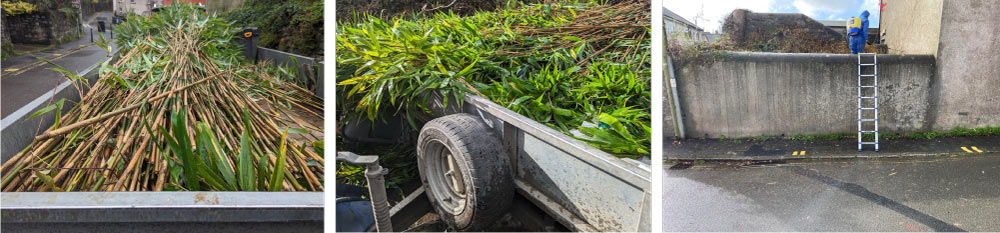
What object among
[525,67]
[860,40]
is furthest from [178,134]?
[860,40]

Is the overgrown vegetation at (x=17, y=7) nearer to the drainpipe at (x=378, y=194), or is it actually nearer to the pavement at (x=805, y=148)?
the drainpipe at (x=378, y=194)

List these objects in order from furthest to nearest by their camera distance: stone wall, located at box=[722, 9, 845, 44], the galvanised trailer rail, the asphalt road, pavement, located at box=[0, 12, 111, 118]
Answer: stone wall, located at box=[722, 9, 845, 44] < the asphalt road < pavement, located at box=[0, 12, 111, 118] < the galvanised trailer rail

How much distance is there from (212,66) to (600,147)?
6.07ft

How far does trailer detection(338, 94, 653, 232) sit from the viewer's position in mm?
1080

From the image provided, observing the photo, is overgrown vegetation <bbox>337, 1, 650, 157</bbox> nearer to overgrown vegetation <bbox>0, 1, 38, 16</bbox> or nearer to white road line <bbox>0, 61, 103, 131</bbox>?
white road line <bbox>0, 61, 103, 131</bbox>

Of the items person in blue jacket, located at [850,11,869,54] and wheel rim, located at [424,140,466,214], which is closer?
wheel rim, located at [424,140,466,214]

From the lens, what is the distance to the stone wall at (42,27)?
64.3 inches

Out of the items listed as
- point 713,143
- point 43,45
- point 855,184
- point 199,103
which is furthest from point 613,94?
point 43,45

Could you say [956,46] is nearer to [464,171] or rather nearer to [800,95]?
[800,95]

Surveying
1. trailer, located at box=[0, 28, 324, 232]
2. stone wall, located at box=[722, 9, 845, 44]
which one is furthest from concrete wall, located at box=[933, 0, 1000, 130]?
trailer, located at box=[0, 28, 324, 232]

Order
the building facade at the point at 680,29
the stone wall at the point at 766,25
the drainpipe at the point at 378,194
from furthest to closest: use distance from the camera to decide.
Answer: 1. the stone wall at the point at 766,25
2. the building facade at the point at 680,29
3. the drainpipe at the point at 378,194

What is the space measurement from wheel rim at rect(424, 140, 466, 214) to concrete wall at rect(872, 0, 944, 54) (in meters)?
2.19

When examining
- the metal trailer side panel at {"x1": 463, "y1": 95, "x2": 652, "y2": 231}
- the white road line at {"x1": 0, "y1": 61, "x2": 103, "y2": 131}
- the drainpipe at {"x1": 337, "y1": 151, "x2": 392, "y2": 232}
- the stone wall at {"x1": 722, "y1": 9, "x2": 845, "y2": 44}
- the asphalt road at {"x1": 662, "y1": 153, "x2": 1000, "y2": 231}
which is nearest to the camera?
the metal trailer side panel at {"x1": 463, "y1": 95, "x2": 652, "y2": 231}

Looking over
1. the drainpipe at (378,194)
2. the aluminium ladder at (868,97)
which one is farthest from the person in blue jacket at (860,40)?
the drainpipe at (378,194)
